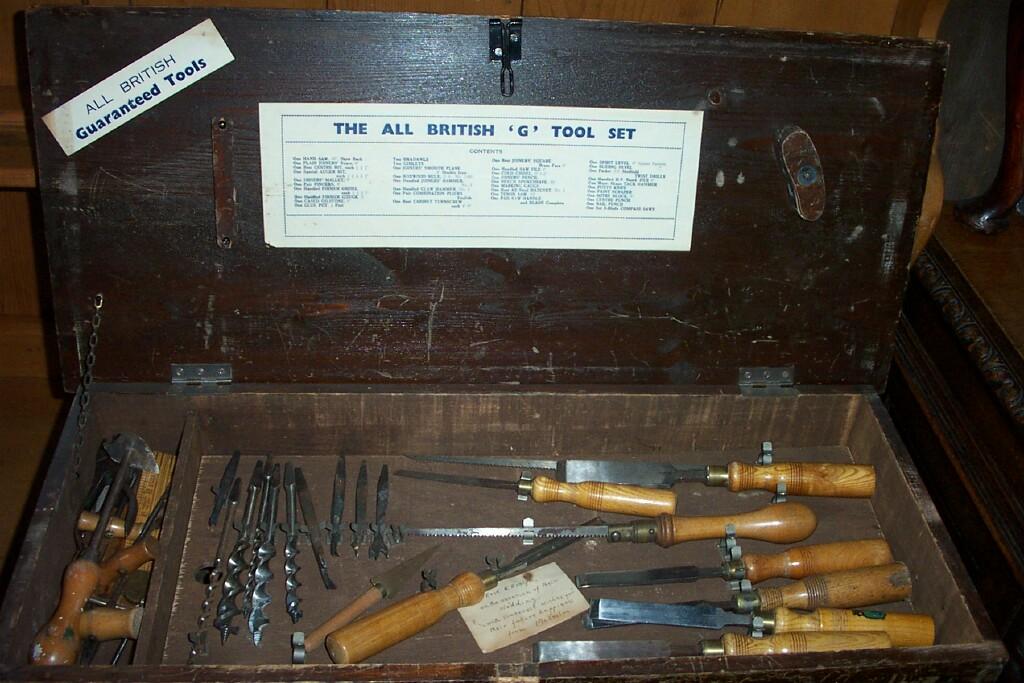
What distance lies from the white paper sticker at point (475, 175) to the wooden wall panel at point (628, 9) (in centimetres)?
55

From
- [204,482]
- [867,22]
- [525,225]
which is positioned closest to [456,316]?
[525,225]

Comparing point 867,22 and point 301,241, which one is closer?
point 301,241

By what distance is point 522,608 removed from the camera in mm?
1410

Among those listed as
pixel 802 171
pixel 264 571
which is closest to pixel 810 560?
pixel 802 171

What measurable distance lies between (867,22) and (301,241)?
128 cm

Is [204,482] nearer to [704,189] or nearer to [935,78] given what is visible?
[704,189]

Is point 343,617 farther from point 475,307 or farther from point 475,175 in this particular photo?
point 475,175

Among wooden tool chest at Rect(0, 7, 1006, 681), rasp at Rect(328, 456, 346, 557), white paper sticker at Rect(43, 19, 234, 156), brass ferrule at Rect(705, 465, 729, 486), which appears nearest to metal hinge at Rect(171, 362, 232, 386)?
wooden tool chest at Rect(0, 7, 1006, 681)

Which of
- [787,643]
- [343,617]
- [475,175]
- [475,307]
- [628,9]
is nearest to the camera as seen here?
[787,643]

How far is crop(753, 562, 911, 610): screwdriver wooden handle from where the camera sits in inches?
53.6

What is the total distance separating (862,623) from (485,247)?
31.2 inches

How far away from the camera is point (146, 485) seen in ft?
5.15

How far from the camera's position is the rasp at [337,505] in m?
1.49

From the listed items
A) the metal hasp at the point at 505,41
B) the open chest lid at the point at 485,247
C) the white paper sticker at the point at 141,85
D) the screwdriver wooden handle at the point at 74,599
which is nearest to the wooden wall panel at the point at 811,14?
the open chest lid at the point at 485,247
